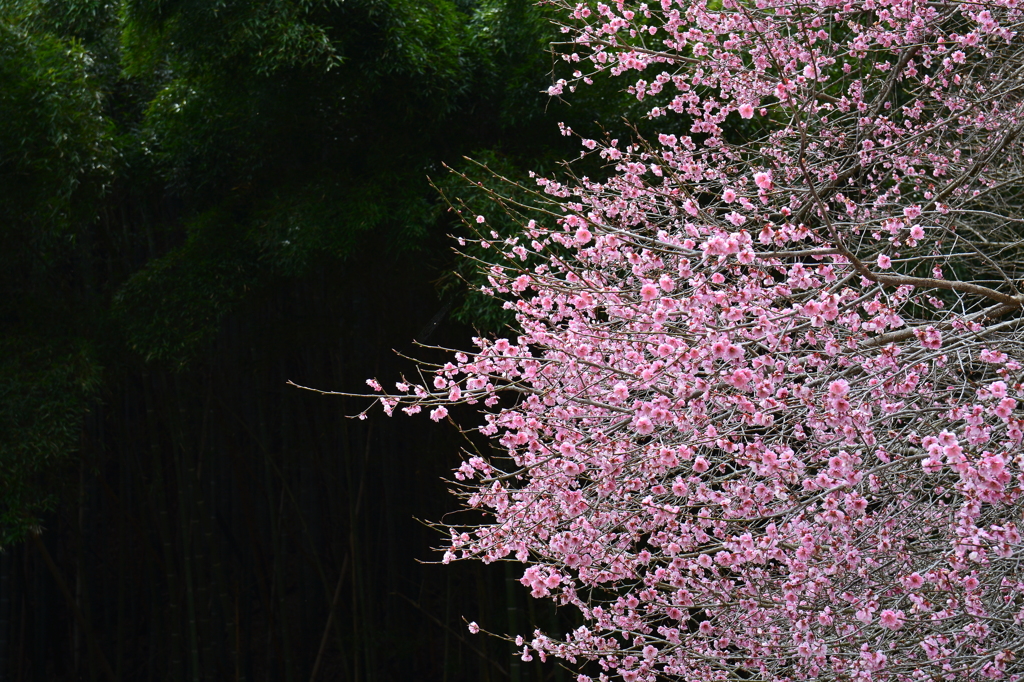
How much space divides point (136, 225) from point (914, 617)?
3818 millimetres

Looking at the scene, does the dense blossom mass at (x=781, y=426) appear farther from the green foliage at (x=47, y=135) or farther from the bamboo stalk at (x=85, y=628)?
the bamboo stalk at (x=85, y=628)

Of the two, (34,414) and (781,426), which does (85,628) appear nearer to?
(34,414)

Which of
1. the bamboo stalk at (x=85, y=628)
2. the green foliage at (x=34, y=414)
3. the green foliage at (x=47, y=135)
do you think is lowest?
the bamboo stalk at (x=85, y=628)

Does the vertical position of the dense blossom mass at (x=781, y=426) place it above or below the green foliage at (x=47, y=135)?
below

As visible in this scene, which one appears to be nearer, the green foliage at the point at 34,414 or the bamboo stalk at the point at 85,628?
the green foliage at the point at 34,414

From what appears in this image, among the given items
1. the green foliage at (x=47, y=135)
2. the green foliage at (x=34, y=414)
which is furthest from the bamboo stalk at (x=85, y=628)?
the green foliage at (x=47, y=135)

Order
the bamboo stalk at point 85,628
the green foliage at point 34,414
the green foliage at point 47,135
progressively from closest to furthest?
1. the green foliage at point 34,414
2. the green foliage at point 47,135
3. the bamboo stalk at point 85,628

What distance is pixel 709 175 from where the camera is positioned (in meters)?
2.96

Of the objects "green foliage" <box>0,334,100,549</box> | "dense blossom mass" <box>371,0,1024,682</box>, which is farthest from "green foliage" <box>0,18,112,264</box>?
"dense blossom mass" <box>371,0,1024,682</box>

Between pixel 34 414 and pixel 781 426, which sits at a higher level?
pixel 34 414

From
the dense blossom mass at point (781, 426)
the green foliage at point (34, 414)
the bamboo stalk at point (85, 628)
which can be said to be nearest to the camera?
the dense blossom mass at point (781, 426)

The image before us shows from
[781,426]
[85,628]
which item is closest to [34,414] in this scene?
[85,628]

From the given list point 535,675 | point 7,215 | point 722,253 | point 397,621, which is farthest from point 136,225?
point 722,253

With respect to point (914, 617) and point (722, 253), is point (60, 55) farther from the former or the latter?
Answer: point (914, 617)
